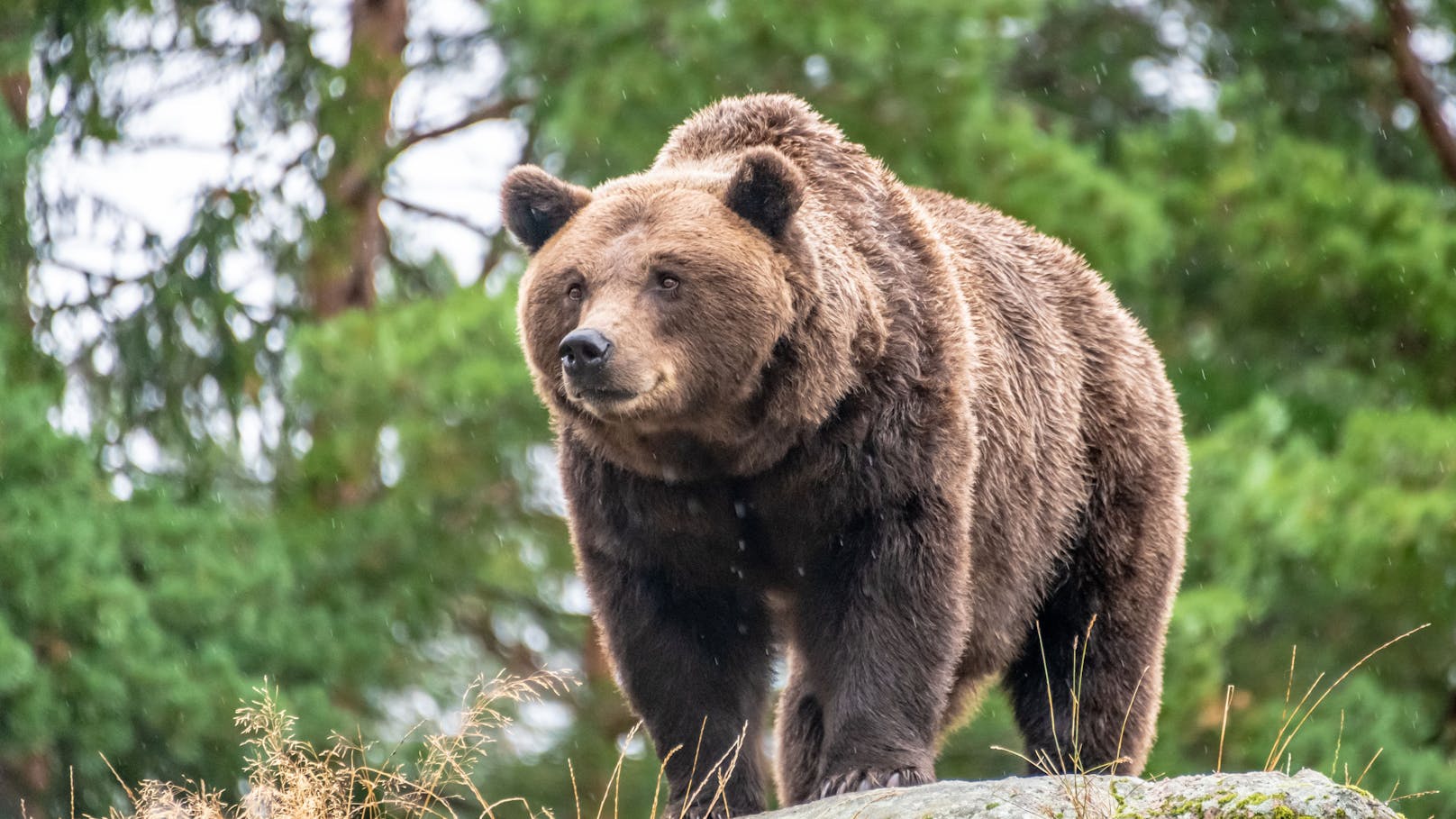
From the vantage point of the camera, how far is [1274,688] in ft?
41.8

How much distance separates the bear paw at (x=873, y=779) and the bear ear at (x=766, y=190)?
1.49m

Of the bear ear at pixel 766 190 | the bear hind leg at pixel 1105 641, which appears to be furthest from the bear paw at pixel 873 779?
the bear ear at pixel 766 190

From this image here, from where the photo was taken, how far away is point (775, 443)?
4.79m

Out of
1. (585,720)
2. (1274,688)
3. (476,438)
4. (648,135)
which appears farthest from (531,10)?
(1274,688)

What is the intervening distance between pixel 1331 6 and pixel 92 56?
1043 centimetres

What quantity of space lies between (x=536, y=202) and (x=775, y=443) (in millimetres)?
1021

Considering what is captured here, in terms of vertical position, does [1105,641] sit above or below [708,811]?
below

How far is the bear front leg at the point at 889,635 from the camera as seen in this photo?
4.75 metres

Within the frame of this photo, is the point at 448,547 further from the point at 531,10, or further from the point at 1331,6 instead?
the point at 1331,6

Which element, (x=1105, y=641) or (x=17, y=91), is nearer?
(x=1105, y=641)

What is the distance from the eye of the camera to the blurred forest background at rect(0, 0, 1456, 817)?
10633 mm

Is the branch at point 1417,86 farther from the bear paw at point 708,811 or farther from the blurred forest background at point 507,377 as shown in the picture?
the bear paw at point 708,811

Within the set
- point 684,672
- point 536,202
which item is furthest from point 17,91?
point 684,672

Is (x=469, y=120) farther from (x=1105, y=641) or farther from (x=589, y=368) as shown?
(x=589, y=368)
